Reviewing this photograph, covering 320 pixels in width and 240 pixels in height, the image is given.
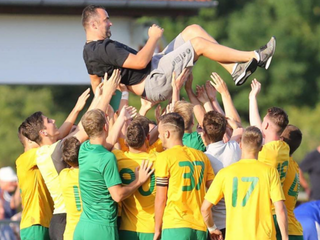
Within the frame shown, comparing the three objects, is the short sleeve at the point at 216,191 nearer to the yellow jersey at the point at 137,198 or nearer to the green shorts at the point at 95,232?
the yellow jersey at the point at 137,198

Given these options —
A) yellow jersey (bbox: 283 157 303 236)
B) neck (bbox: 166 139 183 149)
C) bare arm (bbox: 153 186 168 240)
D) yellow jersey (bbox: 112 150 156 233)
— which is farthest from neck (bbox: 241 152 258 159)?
yellow jersey (bbox: 283 157 303 236)

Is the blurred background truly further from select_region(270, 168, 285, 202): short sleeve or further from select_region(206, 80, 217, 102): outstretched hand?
select_region(270, 168, 285, 202): short sleeve

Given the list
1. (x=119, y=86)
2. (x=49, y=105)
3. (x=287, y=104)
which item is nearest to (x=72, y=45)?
(x=119, y=86)

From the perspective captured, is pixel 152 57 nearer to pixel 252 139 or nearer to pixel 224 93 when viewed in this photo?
pixel 224 93

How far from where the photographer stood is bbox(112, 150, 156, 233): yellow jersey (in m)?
7.85

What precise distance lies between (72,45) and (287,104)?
1955 centimetres

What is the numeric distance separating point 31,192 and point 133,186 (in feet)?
5.55

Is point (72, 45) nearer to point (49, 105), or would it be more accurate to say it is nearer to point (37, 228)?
point (37, 228)

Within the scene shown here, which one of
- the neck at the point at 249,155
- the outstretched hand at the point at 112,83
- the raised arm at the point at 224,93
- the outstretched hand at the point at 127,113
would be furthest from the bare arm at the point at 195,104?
the neck at the point at 249,155

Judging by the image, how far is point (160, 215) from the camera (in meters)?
7.69

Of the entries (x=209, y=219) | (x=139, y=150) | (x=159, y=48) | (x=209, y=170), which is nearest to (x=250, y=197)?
(x=209, y=219)

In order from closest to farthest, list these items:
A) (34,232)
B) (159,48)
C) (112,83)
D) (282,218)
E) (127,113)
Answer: (282,218)
(127,113)
(112,83)
(34,232)
(159,48)

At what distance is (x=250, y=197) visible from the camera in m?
7.39

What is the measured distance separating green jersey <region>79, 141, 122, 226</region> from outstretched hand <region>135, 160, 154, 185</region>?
0.83 ft
